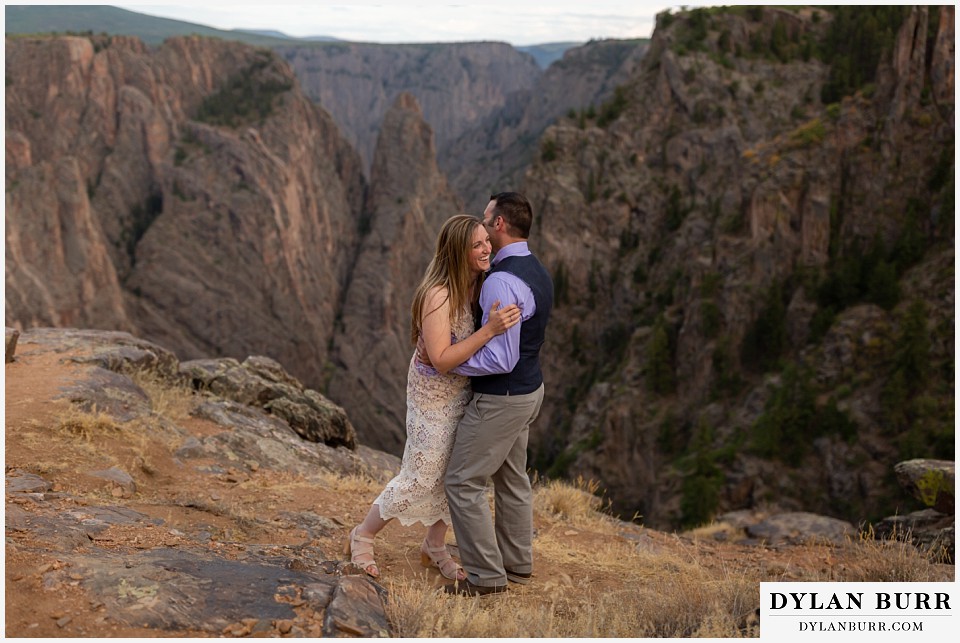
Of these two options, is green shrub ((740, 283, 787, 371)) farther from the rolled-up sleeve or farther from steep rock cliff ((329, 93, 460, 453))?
steep rock cliff ((329, 93, 460, 453))

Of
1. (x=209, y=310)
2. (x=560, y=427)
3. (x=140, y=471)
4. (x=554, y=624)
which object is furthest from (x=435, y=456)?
(x=209, y=310)

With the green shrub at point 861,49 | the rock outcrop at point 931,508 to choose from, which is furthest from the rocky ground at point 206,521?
the green shrub at point 861,49

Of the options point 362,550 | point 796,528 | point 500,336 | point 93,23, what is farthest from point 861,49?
point 93,23

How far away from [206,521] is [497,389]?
2.75 metres

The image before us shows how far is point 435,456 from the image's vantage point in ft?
16.7

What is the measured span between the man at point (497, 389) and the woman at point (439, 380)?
0.11 meters

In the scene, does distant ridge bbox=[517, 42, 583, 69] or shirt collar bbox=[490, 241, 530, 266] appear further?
distant ridge bbox=[517, 42, 583, 69]

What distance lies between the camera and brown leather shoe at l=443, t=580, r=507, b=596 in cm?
509

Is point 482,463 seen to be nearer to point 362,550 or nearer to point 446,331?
point 446,331

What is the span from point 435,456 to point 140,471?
3.56 metres

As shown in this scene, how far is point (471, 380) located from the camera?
5.05m

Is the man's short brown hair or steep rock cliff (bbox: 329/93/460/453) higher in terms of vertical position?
the man's short brown hair

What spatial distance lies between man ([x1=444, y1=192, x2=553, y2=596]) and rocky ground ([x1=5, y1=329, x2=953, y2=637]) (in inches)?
13.9

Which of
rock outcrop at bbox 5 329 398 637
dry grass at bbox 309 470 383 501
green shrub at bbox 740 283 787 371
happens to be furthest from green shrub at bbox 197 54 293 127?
dry grass at bbox 309 470 383 501
